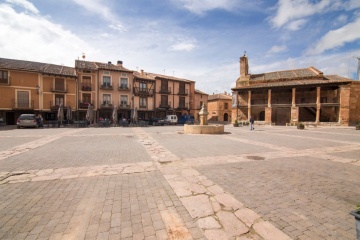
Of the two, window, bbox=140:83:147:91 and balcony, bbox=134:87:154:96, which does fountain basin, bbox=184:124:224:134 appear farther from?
window, bbox=140:83:147:91

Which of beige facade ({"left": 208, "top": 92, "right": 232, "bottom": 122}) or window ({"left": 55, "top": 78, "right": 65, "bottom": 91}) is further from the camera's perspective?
beige facade ({"left": 208, "top": 92, "right": 232, "bottom": 122})

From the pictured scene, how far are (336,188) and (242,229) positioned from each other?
10.4 ft

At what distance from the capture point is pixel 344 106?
81.1 ft

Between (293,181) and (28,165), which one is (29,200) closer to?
(28,165)

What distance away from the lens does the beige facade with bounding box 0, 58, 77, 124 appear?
22.6 metres

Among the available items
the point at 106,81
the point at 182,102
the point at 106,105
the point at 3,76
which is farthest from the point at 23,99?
the point at 182,102

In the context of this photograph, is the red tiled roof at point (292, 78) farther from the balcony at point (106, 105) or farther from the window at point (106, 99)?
the window at point (106, 99)

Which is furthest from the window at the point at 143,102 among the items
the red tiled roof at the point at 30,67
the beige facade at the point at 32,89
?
the red tiled roof at the point at 30,67

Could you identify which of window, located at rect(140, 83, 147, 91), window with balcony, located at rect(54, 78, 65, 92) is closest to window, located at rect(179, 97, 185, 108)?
window, located at rect(140, 83, 147, 91)

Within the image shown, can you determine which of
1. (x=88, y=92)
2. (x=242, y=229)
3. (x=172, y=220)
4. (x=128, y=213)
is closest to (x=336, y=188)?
(x=242, y=229)

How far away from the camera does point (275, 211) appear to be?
314cm

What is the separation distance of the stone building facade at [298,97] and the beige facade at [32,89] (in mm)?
29036

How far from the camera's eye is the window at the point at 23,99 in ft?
76.3

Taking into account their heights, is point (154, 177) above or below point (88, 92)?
below
